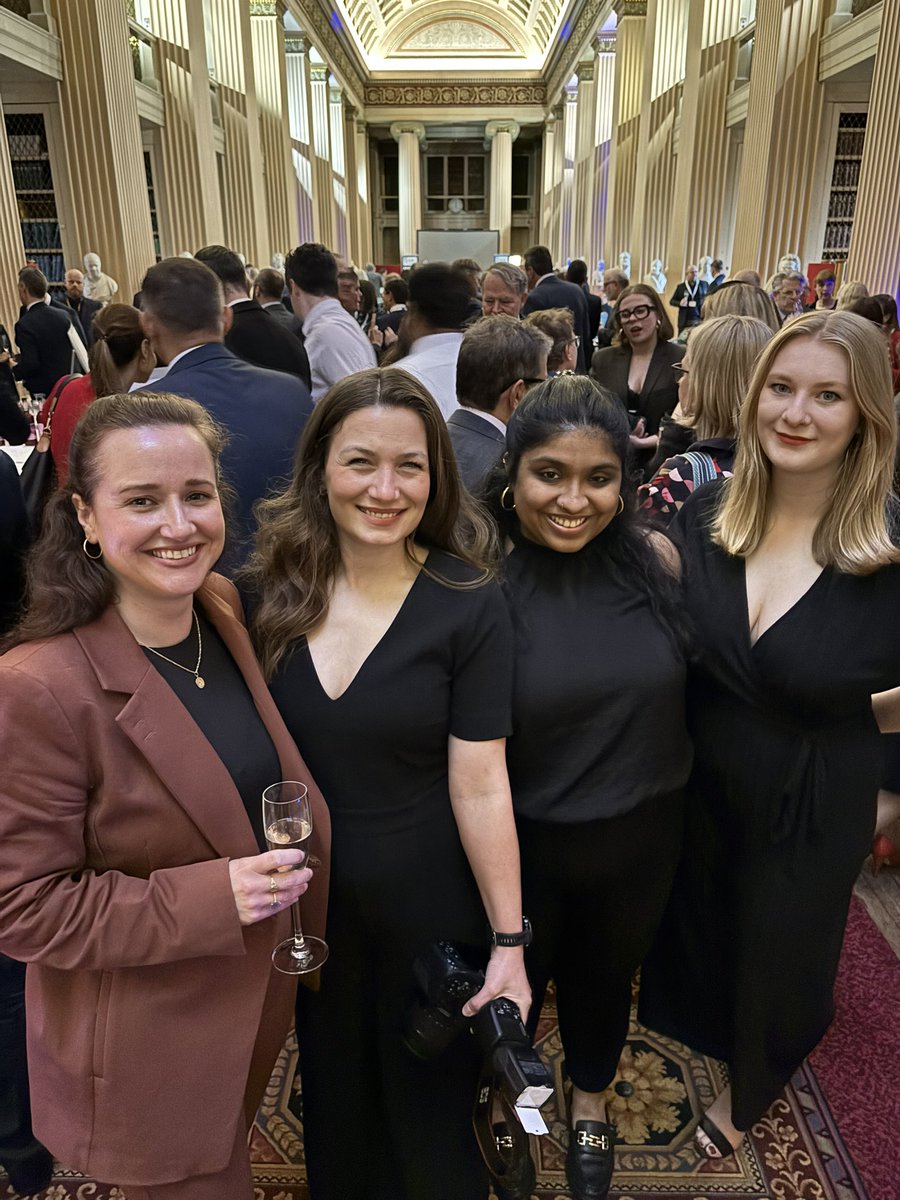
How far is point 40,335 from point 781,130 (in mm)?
8604

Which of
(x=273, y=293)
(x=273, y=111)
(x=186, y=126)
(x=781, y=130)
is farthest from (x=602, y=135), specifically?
(x=273, y=293)

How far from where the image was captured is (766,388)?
1856 millimetres

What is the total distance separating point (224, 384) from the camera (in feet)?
9.11

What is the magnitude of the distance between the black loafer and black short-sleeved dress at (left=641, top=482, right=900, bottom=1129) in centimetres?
35

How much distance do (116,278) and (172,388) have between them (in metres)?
8.02

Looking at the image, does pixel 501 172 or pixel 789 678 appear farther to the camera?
pixel 501 172

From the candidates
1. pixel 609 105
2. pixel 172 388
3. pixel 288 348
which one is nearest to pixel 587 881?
pixel 172 388

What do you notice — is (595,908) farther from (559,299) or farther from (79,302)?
(79,302)

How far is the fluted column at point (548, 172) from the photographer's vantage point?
94.2 feet

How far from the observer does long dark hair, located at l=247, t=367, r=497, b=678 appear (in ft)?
5.25

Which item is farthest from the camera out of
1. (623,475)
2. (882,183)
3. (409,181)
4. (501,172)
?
(409,181)

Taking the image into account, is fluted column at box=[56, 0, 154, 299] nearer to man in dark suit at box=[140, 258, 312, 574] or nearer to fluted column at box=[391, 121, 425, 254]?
man in dark suit at box=[140, 258, 312, 574]

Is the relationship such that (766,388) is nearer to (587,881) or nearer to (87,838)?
(587,881)

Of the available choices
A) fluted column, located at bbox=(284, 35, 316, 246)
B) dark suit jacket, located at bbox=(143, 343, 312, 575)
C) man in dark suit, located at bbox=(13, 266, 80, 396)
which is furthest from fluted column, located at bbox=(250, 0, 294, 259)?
dark suit jacket, located at bbox=(143, 343, 312, 575)
